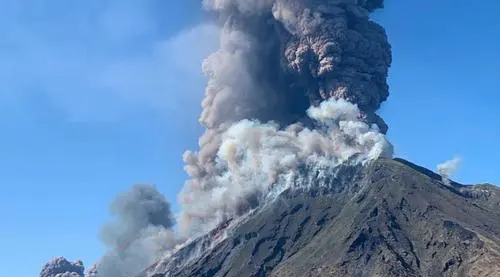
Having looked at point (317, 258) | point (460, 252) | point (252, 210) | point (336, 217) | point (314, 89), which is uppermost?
point (314, 89)

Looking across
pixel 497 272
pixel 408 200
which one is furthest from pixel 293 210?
pixel 497 272

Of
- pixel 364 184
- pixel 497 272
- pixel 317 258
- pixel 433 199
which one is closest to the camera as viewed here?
pixel 497 272

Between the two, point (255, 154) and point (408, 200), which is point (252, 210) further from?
point (408, 200)

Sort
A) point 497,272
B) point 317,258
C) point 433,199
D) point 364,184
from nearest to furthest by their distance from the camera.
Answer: point 497,272
point 317,258
point 433,199
point 364,184

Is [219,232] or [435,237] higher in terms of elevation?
[219,232]

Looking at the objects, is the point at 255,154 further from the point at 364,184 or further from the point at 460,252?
the point at 460,252

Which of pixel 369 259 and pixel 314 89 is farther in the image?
pixel 314 89

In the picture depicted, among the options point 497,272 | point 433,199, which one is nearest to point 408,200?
point 433,199
